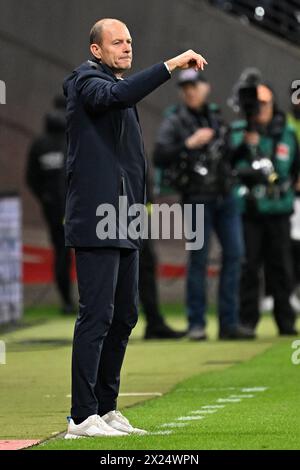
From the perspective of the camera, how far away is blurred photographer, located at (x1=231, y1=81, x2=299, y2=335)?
45.4ft

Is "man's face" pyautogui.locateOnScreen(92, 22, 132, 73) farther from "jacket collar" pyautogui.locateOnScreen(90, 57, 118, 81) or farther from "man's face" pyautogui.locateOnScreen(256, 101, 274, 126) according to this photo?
"man's face" pyautogui.locateOnScreen(256, 101, 274, 126)

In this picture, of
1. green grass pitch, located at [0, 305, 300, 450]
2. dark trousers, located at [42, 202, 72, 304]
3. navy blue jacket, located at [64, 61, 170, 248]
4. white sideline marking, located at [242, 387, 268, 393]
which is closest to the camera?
green grass pitch, located at [0, 305, 300, 450]

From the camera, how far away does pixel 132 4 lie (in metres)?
19.9

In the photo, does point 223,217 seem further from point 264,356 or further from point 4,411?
point 4,411

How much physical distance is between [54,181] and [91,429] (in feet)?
36.9

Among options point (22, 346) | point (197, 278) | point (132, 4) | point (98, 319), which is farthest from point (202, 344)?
point (132, 4)

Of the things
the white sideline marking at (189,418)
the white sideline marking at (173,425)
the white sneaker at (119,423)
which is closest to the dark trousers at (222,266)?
the white sideline marking at (189,418)

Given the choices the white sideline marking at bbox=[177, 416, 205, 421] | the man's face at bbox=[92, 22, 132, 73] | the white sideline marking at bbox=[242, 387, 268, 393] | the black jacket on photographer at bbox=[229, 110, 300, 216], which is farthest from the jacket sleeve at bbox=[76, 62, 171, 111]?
the black jacket on photographer at bbox=[229, 110, 300, 216]

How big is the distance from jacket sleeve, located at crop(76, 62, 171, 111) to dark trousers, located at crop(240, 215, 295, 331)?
7113mm

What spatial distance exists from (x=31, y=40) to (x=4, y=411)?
10.9 meters

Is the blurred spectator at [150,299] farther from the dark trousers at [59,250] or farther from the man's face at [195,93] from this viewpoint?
the dark trousers at [59,250]

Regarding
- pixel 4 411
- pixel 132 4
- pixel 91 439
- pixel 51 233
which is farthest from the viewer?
pixel 132 4

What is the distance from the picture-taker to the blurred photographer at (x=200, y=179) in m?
13.4

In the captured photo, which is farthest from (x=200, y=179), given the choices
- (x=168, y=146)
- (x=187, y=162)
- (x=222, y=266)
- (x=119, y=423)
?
(x=119, y=423)
